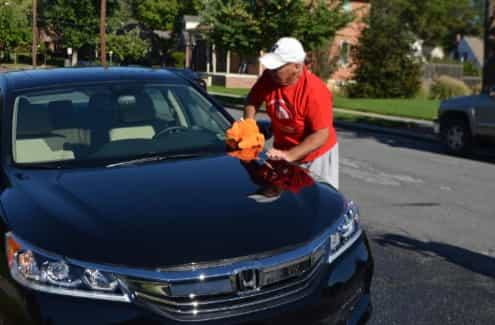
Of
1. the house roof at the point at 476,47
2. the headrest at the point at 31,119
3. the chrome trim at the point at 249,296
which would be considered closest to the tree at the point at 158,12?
the house roof at the point at 476,47

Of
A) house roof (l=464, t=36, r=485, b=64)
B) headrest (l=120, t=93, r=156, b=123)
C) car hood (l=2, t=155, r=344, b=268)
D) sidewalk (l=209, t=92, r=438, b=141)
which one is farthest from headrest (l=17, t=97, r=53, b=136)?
house roof (l=464, t=36, r=485, b=64)

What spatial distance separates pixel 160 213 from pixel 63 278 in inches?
21.8

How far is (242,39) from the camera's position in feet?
82.8

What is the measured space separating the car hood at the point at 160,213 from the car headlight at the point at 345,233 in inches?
2.3

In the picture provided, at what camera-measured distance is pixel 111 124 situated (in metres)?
4.48

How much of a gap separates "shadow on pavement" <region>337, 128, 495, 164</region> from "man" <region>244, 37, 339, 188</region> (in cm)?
865

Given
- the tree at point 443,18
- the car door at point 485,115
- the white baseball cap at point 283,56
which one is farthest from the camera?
the tree at point 443,18

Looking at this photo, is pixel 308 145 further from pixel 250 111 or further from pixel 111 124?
pixel 111 124

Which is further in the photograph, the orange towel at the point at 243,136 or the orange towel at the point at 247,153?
the orange towel at the point at 243,136

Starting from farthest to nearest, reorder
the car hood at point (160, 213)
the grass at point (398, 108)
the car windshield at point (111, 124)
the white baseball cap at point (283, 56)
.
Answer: the grass at point (398, 108), the white baseball cap at point (283, 56), the car windshield at point (111, 124), the car hood at point (160, 213)

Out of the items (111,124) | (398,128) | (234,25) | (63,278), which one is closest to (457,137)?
(398,128)

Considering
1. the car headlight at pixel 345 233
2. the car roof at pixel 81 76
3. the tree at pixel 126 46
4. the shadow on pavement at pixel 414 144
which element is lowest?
the shadow on pavement at pixel 414 144

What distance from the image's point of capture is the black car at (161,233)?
2824 mm

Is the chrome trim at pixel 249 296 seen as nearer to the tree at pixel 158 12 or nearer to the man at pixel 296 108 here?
the man at pixel 296 108
